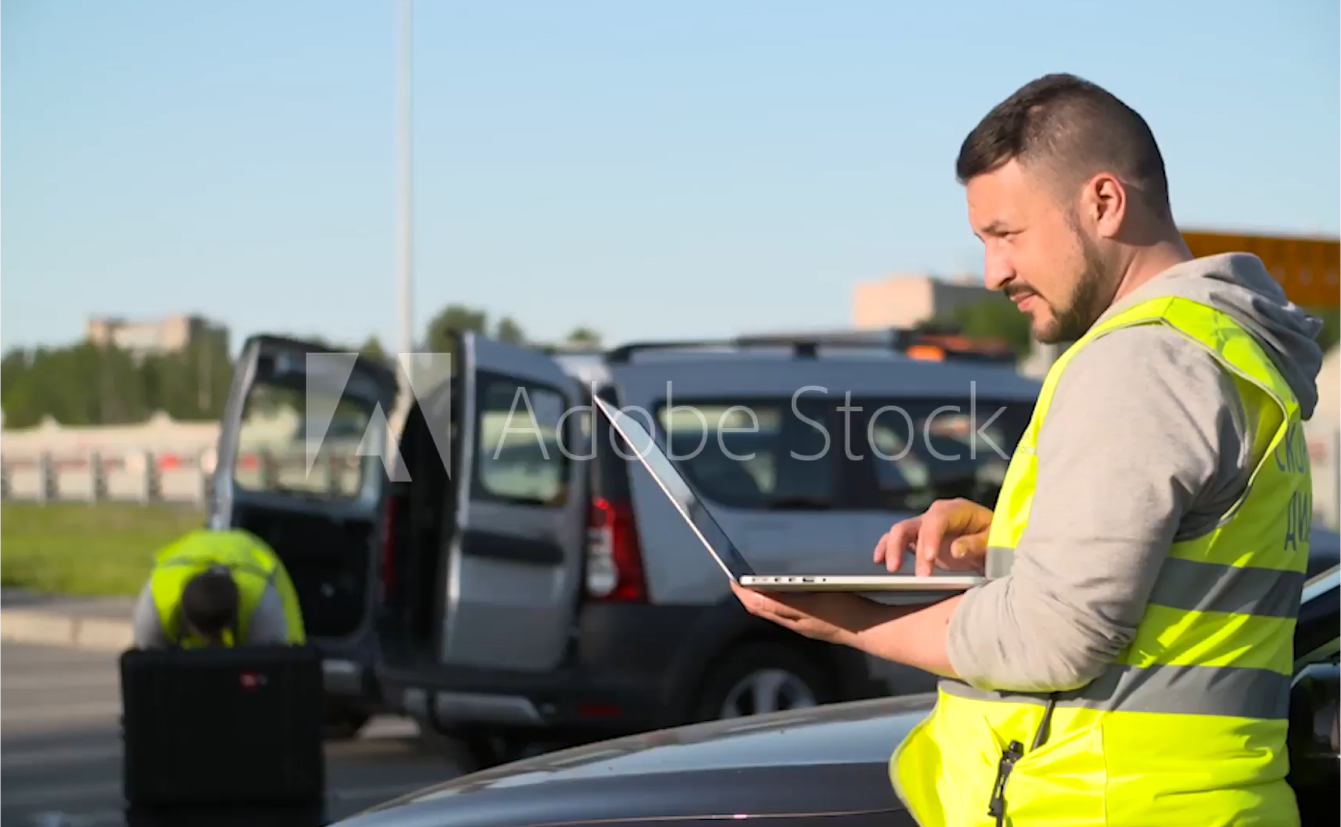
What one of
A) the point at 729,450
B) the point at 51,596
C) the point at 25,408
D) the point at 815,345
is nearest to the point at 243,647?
the point at 729,450

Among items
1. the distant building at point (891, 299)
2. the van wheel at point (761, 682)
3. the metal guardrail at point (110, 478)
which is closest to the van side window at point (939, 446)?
the van wheel at point (761, 682)

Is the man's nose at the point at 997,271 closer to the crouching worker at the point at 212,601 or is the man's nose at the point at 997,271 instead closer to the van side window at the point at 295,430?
the crouching worker at the point at 212,601

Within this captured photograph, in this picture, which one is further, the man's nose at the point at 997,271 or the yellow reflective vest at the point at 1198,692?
the man's nose at the point at 997,271

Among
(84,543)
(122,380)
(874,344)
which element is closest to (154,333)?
(122,380)

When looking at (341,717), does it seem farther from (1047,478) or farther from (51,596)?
(51,596)

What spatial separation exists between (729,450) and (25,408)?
26.4m

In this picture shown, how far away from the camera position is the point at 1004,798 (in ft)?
6.69

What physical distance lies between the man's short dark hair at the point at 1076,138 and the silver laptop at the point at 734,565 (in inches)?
18.8

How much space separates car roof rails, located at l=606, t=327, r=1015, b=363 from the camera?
824 cm

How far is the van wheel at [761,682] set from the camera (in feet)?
25.9

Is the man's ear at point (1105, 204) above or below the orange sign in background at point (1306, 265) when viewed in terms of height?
above

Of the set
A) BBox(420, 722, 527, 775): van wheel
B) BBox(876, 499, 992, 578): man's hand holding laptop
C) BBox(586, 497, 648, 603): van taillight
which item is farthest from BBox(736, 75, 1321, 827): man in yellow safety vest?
BBox(420, 722, 527, 775): van wheel

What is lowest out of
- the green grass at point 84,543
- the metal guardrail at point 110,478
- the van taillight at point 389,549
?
the metal guardrail at point 110,478

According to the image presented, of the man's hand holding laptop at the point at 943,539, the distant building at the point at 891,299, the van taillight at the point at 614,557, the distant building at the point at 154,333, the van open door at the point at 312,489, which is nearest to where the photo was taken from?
the man's hand holding laptop at the point at 943,539
